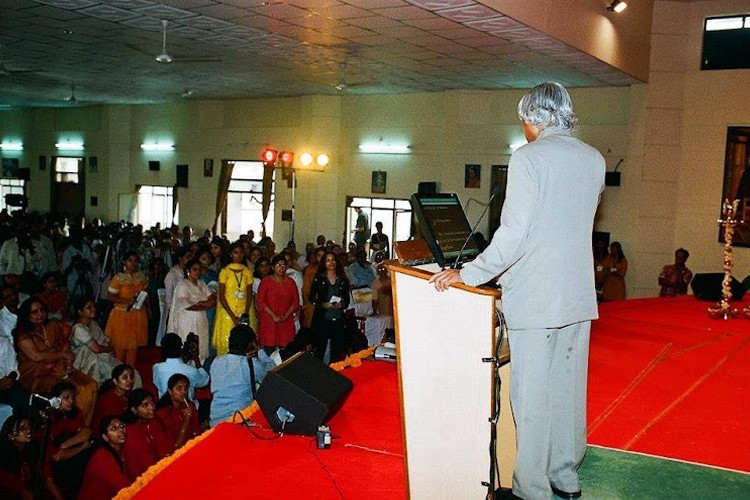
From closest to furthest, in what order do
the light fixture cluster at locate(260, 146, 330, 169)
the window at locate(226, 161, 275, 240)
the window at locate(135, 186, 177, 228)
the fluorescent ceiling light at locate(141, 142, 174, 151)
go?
the light fixture cluster at locate(260, 146, 330, 169) → the window at locate(226, 161, 275, 240) → the fluorescent ceiling light at locate(141, 142, 174, 151) → the window at locate(135, 186, 177, 228)

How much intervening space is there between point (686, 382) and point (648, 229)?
6855 millimetres

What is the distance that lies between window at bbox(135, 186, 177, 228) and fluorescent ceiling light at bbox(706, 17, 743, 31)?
37.8 feet

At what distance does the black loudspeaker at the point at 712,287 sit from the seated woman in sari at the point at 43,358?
621 cm

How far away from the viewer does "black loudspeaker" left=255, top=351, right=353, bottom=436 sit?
338 centimetres

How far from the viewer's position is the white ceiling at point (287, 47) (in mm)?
7254

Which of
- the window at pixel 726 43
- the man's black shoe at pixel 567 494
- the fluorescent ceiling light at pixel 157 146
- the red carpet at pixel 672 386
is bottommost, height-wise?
the red carpet at pixel 672 386

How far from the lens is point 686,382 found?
456 centimetres

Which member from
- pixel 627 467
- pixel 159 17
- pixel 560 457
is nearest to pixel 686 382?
pixel 627 467

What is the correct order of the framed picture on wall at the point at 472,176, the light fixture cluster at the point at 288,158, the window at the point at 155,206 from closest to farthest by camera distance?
the framed picture on wall at the point at 472,176 → the light fixture cluster at the point at 288,158 → the window at the point at 155,206

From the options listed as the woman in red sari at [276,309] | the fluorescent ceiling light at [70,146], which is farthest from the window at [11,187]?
the woman in red sari at [276,309]

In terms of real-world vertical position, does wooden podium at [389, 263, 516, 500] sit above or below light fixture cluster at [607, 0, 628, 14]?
below

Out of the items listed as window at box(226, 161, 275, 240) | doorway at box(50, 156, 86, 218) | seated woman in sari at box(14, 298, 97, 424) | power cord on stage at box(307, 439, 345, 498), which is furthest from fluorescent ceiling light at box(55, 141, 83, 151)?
power cord on stage at box(307, 439, 345, 498)

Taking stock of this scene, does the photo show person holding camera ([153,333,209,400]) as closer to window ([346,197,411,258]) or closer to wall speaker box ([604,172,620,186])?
wall speaker box ([604,172,620,186])

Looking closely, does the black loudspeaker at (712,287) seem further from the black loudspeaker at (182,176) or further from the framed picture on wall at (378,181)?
the black loudspeaker at (182,176)
